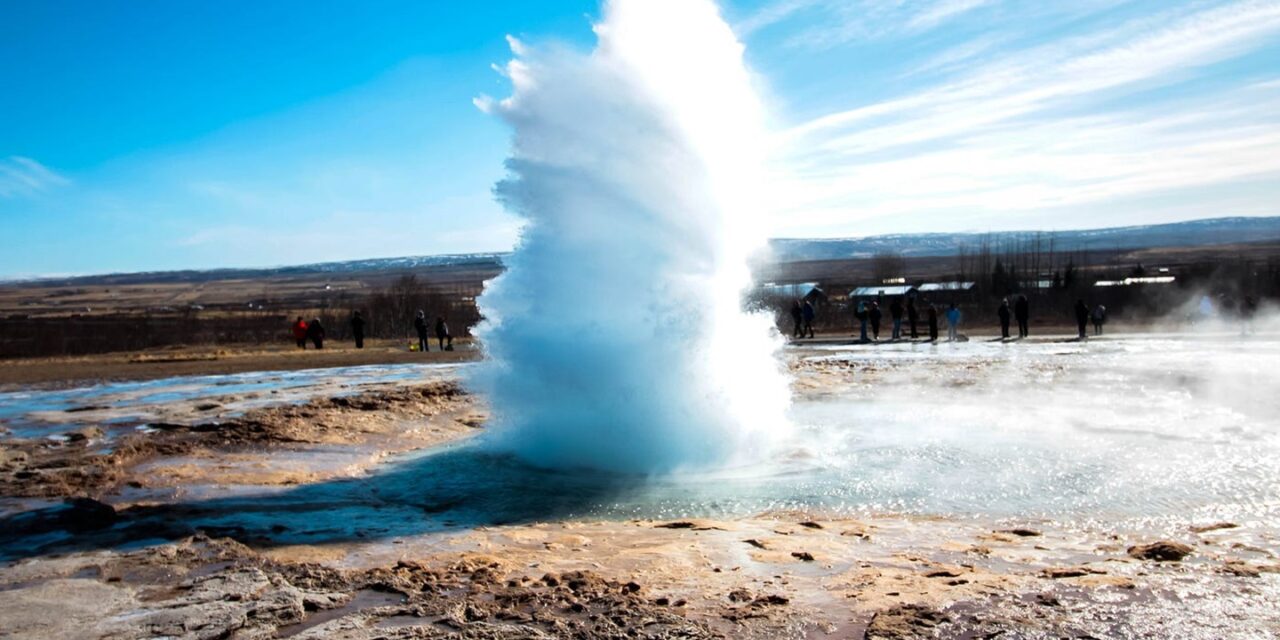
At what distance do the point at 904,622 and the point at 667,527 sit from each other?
2882 millimetres

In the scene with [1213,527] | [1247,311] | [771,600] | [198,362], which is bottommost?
[198,362]

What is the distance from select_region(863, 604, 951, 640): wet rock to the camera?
496 centimetres

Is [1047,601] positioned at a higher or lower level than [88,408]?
higher

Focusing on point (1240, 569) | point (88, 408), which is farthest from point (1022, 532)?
point (88, 408)

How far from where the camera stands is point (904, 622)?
16.9ft

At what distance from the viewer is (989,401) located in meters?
14.8

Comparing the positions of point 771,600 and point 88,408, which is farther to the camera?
point 88,408

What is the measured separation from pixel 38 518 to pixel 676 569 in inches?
222

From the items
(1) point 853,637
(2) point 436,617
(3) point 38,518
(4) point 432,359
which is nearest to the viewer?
(1) point 853,637

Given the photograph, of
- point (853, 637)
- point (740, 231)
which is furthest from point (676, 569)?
point (740, 231)

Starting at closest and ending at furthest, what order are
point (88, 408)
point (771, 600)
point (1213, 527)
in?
1. point (771, 600)
2. point (1213, 527)
3. point (88, 408)

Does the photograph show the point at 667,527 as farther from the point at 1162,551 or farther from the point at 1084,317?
the point at 1084,317

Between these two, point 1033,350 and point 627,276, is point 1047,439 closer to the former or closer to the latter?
point 627,276

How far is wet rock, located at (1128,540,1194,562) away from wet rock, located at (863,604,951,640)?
6.88 ft
